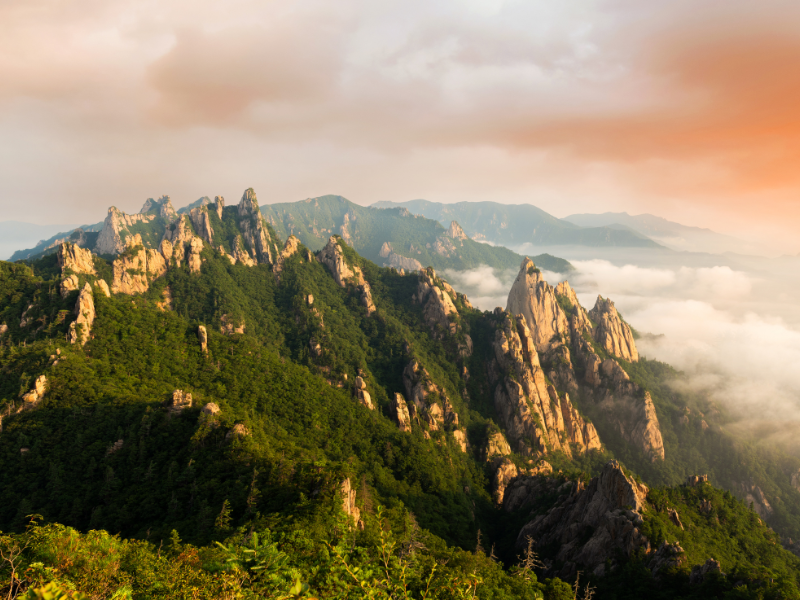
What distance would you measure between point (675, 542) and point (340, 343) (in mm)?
144876

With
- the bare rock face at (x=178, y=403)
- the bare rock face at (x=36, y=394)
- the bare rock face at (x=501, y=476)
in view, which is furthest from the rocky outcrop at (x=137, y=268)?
the bare rock face at (x=501, y=476)

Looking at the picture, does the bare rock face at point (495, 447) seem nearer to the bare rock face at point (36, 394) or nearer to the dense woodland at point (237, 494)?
the dense woodland at point (237, 494)

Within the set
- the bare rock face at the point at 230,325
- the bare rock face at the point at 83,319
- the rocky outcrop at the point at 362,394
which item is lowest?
the rocky outcrop at the point at 362,394

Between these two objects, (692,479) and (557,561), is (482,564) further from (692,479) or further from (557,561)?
(692,479)

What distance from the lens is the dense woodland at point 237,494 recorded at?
2719 centimetres

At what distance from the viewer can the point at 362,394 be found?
153875mm

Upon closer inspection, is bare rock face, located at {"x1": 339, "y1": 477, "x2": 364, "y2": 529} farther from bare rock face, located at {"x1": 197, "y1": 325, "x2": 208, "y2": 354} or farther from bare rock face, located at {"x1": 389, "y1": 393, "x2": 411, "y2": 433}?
bare rock face, located at {"x1": 197, "y1": 325, "x2": 208, "y2": 354}

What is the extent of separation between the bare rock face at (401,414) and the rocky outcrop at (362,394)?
28.8 ft

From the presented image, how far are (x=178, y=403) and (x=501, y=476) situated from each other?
362 ft

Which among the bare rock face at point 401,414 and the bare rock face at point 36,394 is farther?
the bare rock face at point 401,414

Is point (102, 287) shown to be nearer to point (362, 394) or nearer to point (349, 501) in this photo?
point (362, 394)

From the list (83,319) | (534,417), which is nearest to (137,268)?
(83,319)

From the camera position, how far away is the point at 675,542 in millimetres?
75625

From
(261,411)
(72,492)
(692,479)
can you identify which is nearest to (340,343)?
(261,411)
